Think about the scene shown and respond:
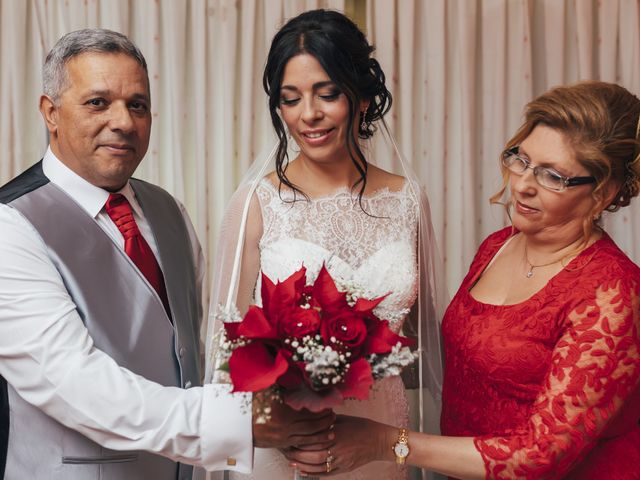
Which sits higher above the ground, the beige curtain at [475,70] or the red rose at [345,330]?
the beige curtain at [475,70]

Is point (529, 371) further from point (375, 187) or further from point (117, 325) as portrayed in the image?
point (117, 325)

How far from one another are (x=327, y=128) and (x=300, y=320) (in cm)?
101

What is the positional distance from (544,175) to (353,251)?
75 cm

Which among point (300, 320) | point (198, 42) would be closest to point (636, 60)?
point (198, 42)

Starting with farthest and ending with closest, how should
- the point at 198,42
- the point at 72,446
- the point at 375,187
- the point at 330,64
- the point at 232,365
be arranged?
the point at 198,42 → the point at 375,187 → the point at 330,64 → the point at 72,446 → the point at 232,365

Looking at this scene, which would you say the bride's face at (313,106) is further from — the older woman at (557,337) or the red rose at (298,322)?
the red rose at (298,322)

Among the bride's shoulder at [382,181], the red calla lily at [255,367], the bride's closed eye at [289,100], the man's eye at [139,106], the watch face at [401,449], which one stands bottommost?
the watch face at [401,449]

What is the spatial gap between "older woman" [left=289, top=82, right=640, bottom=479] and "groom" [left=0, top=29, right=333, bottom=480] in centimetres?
33

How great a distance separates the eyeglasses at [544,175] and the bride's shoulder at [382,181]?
0.62 m

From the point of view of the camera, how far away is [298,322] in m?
1.65

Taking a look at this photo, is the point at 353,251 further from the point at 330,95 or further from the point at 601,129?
the point at 601,129

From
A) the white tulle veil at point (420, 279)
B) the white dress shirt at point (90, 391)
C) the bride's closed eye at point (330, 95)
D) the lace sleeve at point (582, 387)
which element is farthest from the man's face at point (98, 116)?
the lace sleeve at point (582, 387)

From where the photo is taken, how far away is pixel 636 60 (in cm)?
350

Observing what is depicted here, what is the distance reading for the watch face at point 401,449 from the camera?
2.11 metres
